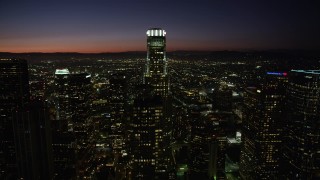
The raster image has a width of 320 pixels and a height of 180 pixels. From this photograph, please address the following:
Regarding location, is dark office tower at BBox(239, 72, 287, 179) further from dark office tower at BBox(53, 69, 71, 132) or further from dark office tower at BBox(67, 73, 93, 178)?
dark office tower at BBox(53, 69, 71, 132)

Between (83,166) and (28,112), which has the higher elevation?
(28,112)

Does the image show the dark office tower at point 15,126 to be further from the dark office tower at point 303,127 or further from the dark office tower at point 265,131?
the dark office tower at point 303,127

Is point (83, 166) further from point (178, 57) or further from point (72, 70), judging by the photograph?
point (178, 57)

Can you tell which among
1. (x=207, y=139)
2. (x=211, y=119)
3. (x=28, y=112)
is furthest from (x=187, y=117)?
(x=28, y=112)

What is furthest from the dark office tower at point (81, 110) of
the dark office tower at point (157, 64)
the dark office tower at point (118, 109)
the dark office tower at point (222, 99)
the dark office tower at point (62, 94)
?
the dark office tower at point (222, 99)

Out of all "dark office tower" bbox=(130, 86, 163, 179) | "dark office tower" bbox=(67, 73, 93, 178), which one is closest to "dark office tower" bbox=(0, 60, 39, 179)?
"dark office tower" bbox=(130, 86, 163, 179)
